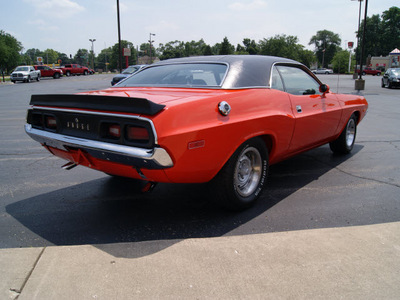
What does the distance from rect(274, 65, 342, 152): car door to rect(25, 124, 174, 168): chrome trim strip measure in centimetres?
192

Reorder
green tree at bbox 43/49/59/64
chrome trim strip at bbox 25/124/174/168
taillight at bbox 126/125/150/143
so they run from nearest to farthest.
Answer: chrome trim strip at bbox 25/124/174/168 < taillight at bbox 126/125/150/143 < green tree at bbox 43/49/59/64

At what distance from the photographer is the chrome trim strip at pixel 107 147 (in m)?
2.55

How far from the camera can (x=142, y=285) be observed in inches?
88.0

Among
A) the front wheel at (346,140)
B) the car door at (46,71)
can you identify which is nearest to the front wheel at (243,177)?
the front wheel at (346,140)

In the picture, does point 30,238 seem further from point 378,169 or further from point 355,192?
point 378,169

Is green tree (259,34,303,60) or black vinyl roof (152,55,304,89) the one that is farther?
green tree (259,34,303,60)

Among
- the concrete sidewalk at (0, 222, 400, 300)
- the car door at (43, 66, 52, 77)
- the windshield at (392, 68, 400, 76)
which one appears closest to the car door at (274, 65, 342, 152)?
the concrete sidewalk at (0, 222, 400, 300)

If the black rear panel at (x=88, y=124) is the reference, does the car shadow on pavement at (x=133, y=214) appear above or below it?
below

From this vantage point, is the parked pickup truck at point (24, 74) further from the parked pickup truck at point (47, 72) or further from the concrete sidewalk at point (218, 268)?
the concrete sidewalk at point (218, 268)

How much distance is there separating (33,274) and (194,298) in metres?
1.14

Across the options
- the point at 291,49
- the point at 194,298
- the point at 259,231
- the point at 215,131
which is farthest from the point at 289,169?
the point at 291,49

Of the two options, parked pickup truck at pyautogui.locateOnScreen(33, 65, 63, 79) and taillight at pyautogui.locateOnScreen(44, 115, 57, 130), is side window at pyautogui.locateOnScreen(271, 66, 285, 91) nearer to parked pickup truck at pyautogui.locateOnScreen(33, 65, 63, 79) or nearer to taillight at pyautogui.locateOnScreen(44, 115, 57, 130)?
taillight at pyautogui.locateOnScreen(44, 115, 57, 130)

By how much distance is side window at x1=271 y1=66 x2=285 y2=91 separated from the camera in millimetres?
3809

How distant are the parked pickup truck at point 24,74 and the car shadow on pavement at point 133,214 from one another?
34.7m
